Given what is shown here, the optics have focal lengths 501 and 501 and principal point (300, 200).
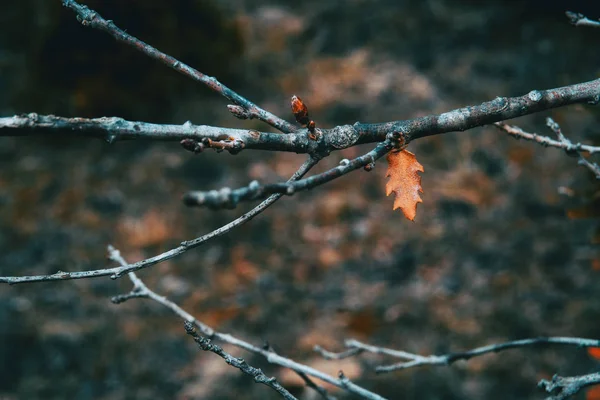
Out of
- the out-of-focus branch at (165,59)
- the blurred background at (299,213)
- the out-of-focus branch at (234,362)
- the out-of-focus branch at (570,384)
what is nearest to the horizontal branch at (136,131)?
the out-of-focus branch at (165,59)

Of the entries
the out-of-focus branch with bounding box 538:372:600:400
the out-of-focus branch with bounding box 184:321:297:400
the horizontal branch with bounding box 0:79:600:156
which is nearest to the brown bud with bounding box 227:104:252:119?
the horizontal branch with bounding box 0:79:600:156

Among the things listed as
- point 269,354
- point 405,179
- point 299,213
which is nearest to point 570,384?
point 405,179

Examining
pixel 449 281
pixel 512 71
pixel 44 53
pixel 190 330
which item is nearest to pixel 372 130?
pixel 190 330

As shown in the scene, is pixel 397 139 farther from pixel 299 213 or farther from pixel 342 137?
pixel 299 213

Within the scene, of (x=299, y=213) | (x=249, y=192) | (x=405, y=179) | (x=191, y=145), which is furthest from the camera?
(x=299, y=213)

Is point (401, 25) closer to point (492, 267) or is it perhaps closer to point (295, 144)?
point (492, 267)
